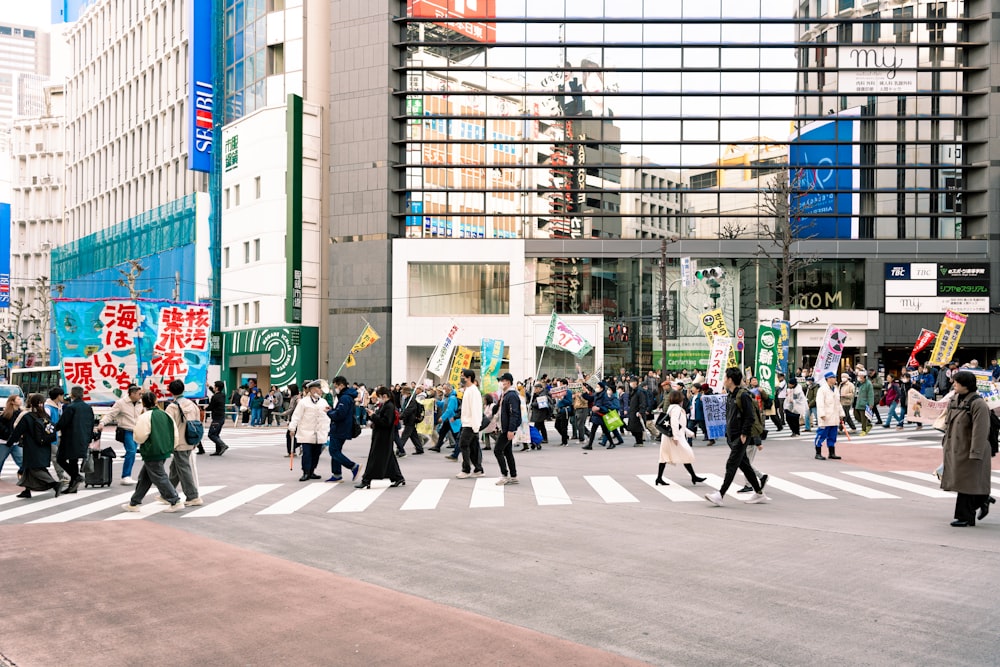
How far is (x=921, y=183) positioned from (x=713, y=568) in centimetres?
4690

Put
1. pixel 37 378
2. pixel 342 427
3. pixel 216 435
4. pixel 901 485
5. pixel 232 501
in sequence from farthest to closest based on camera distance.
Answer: pixel 37 378
pixel 216 435
pixel 342 427
pixel 901 485
pixel 232 501

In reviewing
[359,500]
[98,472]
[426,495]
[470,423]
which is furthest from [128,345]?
[426,495]

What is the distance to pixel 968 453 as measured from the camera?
1091 centimetres

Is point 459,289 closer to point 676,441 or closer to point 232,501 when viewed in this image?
point 676,441

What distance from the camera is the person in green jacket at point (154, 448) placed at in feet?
40.9

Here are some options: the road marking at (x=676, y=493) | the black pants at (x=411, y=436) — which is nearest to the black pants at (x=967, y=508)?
the road marking at (x=676, y=493)

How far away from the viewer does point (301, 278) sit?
173 ft

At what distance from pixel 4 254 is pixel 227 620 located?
95.5 metres

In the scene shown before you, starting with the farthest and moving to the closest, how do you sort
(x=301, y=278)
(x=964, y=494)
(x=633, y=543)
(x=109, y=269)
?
(x=109, y=269) → (x=301, y=278) → (x=964, y=494) → (x=633, y=543)

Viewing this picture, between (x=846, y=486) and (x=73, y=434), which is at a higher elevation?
(x=73, y=434)

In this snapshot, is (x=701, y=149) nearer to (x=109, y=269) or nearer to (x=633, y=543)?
(x=633, y=543)

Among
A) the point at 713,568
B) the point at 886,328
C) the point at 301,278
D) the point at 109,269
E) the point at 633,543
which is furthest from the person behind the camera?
the point at 109,269

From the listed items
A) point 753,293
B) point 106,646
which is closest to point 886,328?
point 753,293

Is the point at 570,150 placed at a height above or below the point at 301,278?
above
